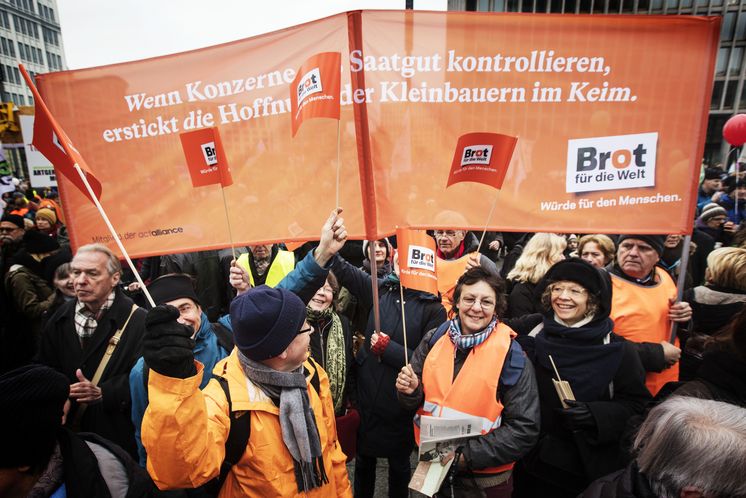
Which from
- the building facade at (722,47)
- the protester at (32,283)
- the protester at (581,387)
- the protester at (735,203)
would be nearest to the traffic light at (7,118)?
the protester at (32,283)

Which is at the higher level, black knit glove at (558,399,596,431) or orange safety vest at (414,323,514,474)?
orange safety vest at (414,323,514,474)

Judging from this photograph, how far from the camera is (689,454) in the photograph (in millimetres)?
1345

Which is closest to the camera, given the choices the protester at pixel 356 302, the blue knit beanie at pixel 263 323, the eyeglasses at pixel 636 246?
the blue knit beanie at pixel 263 323

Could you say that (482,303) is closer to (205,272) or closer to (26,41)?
(205,272)

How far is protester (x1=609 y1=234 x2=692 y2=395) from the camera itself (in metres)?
2.64

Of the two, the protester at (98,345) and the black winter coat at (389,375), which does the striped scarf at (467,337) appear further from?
the protester at (98,345)

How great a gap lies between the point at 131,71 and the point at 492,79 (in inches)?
81.8

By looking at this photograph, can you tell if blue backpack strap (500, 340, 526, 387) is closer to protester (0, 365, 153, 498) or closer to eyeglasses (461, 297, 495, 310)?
eyeglasses (461, 297, 495, 310)

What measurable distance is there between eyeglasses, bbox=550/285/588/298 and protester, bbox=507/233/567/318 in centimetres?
116

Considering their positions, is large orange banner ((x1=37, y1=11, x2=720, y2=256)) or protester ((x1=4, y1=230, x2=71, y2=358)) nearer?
large orange banner ((x1=37, y1=11, x2=720, y2=256))

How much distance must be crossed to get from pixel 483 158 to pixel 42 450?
7.58 ft

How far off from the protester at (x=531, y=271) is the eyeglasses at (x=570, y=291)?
3.79ft

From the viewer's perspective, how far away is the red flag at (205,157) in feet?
7.43

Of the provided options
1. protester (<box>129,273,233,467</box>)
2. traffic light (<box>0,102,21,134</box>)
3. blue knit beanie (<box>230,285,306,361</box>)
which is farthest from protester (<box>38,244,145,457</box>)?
traffic light (<box>0,102,21,134</box>)
